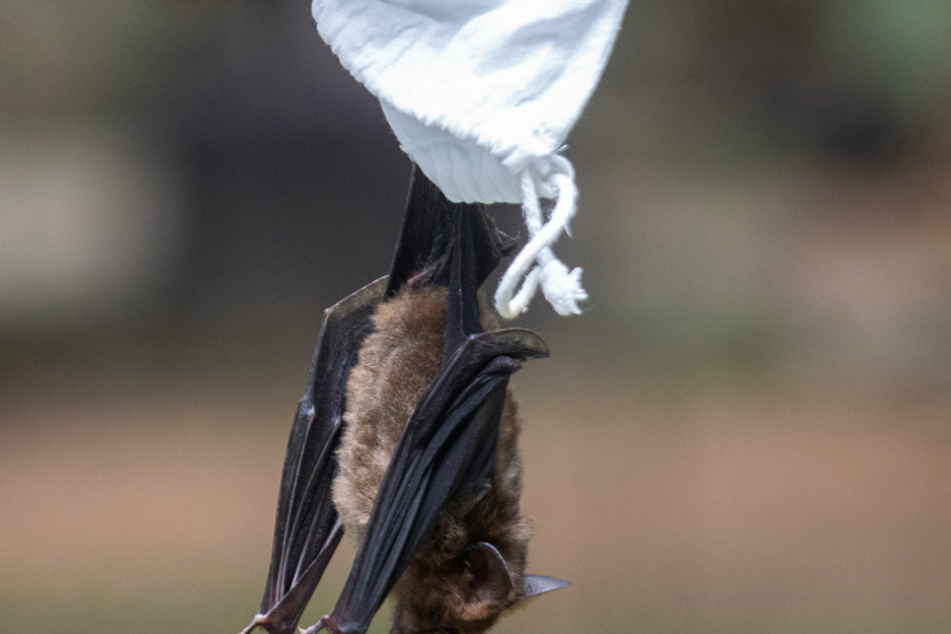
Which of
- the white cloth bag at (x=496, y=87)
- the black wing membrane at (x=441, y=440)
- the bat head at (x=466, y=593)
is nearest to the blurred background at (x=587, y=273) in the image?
the bat head at (x=466, y=593)

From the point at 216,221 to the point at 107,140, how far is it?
20.1 inches

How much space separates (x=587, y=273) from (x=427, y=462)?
8.98ft

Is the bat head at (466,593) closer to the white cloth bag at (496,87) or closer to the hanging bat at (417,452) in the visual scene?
the hanging bat at (417,452)

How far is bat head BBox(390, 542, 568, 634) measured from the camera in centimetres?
77

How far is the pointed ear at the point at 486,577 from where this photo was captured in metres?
0.76

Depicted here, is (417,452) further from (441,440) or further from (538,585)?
(538,585)

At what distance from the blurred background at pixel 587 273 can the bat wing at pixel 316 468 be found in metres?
2.20

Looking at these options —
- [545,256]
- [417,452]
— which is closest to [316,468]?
[417,452]

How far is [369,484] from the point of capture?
76cm

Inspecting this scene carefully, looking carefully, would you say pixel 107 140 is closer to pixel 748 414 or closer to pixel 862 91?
pixel 748 414

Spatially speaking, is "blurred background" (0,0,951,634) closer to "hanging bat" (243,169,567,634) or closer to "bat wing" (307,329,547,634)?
"hanging bat" (243,169,567,634)

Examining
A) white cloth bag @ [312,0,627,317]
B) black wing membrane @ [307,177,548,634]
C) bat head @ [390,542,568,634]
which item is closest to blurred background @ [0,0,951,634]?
bat head @ [390,542,568,634]

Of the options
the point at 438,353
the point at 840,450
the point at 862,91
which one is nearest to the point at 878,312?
the point at 840,450

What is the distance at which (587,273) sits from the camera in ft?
11.1
